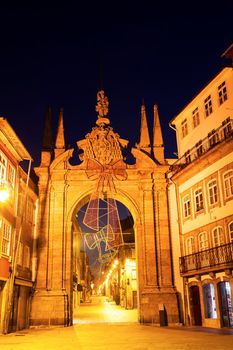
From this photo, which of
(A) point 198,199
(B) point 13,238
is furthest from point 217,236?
(B) point 13,238

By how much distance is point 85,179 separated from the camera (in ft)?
96.3

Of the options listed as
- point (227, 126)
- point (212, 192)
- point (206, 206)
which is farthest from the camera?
point (206, 206)

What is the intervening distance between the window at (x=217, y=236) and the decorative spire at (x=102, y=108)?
1236 centimetres

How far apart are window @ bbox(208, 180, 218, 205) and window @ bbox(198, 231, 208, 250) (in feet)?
7.11

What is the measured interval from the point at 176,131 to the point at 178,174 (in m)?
5.05

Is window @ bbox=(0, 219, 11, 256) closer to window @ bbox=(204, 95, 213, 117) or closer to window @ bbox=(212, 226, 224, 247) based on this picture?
window @ bbox=(212, 226, 224, 247)

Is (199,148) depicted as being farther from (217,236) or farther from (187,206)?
(217,236)

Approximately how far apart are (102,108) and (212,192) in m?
11.7

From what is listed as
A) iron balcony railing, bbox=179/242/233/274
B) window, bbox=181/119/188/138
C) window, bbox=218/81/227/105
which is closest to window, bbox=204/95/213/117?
window, bbox=218/81/227/105

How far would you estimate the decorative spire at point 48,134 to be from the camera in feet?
98.8

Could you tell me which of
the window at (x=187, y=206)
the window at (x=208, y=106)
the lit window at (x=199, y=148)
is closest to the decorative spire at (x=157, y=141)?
the lit window at (x=199, y=148)

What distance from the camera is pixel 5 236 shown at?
21688 mm

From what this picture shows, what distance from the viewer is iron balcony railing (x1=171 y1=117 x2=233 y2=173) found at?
77.2 ft

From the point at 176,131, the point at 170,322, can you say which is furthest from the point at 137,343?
the point at 176,131
